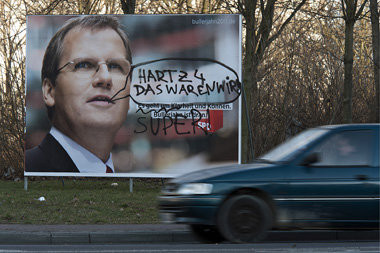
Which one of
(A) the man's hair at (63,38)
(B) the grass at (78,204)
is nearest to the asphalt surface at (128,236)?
(B) the grass at (78,204)

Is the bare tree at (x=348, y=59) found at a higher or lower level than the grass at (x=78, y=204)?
higher

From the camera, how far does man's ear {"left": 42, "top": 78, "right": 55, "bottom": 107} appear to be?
54.2 ft

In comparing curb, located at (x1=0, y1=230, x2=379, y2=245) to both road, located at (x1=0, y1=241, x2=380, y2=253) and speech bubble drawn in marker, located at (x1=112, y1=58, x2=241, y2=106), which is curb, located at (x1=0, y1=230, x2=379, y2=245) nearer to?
road, located at (x1=0, y1=241, x2=380, y2=253)

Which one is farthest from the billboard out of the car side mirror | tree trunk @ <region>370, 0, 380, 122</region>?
the car side mirror

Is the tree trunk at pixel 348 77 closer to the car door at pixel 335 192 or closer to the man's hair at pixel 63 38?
the man's hair at pixel 63 38

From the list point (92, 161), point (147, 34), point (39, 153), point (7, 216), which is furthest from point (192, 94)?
point (7, 216)

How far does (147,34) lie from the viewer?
54.2 ft

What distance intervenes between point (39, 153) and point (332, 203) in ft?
32.7

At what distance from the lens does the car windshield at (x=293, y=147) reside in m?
8.85

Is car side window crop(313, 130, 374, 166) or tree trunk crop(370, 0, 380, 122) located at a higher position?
A: tree trunk crop(370, 0, 380, 122)

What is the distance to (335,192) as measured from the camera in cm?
846

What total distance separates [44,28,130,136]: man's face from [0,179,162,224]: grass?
6.03 feet

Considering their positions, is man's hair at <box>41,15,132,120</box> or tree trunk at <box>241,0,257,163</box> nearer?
man's hair at <box>41,15,132,120</box>

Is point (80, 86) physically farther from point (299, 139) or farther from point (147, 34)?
point (299, 139)
